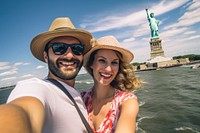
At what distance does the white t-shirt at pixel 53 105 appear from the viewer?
1.56 metres

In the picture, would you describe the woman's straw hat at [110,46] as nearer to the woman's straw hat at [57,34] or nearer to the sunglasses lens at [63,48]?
the woman's straw hat at [57,34]

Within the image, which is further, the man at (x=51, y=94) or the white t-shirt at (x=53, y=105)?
the white t-shirt at (x=53, y=105)

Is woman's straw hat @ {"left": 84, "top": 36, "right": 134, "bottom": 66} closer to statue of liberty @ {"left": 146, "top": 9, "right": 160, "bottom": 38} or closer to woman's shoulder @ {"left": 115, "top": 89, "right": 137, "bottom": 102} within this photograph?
woman's shoulder @ {"left": 115, "top": 89, "right": 137, "bottom": 102}

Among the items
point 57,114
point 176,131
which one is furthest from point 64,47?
point 176,131

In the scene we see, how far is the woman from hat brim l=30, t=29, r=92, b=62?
0.87 ft

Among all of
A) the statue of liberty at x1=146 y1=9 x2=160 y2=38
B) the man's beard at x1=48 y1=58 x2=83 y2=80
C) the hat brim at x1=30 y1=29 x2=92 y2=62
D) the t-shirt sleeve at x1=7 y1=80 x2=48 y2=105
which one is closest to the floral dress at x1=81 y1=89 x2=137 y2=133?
the man's beard at x1=48 y1=58 x2=83 y2=80

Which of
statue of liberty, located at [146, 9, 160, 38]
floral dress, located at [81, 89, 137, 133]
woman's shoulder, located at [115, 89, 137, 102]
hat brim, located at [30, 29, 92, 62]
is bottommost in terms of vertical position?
floral dress, located at [81, 89, 137, 133]

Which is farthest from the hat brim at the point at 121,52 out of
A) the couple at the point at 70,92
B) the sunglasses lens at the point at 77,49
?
the sunglasses lens at the point at 77,49

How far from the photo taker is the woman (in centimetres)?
255

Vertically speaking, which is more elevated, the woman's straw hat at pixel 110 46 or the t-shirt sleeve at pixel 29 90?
the woman's straw hat at pixel 110 46

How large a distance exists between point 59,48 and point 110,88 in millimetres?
1213

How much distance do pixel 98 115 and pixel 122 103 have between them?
47cm

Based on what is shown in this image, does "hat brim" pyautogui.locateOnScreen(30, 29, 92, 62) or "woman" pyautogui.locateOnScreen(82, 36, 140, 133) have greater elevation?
"hat brim" pyautogui.locateOnScreen(30, 29, 92, 62)

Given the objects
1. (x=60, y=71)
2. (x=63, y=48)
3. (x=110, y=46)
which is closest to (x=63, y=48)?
(x=63, y=48)
